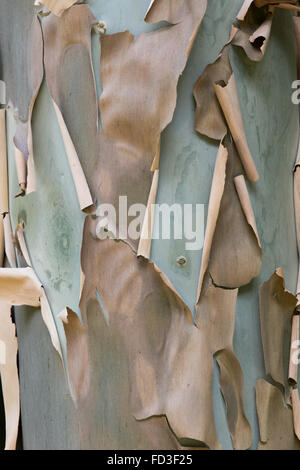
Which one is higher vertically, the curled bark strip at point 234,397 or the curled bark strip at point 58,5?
Result: the curled bark strip at point 58,5

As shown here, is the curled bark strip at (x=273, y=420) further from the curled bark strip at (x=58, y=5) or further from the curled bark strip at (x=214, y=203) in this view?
the curled bark strip at (x=58, y=5)

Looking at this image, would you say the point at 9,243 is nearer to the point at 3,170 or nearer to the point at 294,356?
the point at 3,170

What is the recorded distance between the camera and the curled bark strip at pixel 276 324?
54 centimetres

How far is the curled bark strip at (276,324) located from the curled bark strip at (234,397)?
1.2 inches

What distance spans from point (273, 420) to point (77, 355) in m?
0.18

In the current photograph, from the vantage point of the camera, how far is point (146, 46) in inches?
21.1

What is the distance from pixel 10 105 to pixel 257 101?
0.25 m

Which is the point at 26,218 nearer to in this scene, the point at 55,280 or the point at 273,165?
the point at 55,280

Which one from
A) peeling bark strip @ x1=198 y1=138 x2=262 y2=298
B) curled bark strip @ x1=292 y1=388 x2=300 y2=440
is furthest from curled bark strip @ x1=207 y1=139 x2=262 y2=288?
curled bark strip @ x1=292 y1=388 x2=300 y2=440

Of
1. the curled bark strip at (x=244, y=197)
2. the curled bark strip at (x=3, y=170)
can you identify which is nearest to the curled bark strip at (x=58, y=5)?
the curled bark strip at (x=3, y=170)

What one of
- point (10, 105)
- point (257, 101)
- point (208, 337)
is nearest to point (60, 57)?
point (10, 105)

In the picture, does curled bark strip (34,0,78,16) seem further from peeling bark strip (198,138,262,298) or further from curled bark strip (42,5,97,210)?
peeling bark strip (198,138,262,298)

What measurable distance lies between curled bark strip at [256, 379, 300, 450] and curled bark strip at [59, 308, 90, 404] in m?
0.15

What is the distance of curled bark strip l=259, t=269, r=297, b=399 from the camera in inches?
21.3
